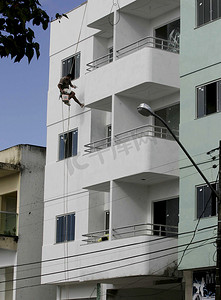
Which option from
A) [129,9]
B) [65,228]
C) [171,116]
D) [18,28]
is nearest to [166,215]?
[171,116]

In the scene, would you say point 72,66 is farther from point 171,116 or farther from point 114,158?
point 114,158

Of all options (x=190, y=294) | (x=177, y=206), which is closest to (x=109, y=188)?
(x=177, y=206)

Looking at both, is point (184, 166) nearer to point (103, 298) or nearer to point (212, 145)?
point (212, 145)

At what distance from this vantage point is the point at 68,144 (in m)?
35.5

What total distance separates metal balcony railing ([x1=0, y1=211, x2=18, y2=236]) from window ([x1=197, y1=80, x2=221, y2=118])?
13441 mm

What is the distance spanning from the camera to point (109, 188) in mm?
31703

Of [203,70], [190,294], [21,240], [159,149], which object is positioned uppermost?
[203,70]

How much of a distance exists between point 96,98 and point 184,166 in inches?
242

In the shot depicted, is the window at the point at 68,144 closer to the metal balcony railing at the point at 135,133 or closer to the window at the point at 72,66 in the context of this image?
the window at the point at 72,66

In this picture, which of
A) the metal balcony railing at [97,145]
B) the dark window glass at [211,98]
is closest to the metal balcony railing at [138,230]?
the metal balcony railing at [97,145]

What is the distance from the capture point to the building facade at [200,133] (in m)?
26.0

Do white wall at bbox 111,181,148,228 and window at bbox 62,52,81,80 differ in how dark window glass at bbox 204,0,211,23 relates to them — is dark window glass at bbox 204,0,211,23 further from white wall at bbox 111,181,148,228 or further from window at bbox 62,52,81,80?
window at bbox 62,52,81,80

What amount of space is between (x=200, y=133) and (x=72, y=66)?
10.9 m

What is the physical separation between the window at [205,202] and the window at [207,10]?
5867mm
